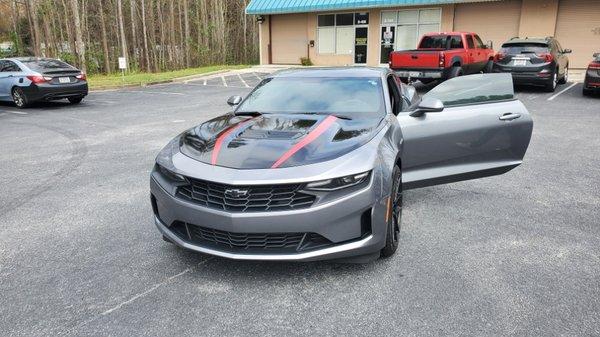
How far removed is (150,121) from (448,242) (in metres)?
8.67

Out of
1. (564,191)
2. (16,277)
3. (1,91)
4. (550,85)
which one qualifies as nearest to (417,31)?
(550,85)

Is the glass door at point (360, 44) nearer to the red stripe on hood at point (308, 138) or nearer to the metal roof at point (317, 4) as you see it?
the metal roof at point (317, 4)

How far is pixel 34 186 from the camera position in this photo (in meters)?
5.89

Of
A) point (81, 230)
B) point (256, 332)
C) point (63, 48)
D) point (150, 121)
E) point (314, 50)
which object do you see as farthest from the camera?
point (63, 48)

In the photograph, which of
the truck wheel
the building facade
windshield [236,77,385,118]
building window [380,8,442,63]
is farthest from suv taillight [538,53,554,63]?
windshield [236,77,385,118]

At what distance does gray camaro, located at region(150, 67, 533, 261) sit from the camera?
122 inches

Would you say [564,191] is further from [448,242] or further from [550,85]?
[550,85]

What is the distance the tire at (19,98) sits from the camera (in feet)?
43.4

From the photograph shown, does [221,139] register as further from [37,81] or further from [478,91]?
[37,81]

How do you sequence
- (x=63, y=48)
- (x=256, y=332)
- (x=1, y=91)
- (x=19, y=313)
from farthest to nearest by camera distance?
(x=63, y=48)
(x=1, y=91)
(x=19, y=313)
(x=256, y=332)

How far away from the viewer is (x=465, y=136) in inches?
186

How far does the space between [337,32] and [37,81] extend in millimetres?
17820

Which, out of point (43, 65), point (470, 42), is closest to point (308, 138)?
point (43, 65)

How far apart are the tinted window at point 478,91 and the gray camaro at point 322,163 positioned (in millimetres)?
A: 15
